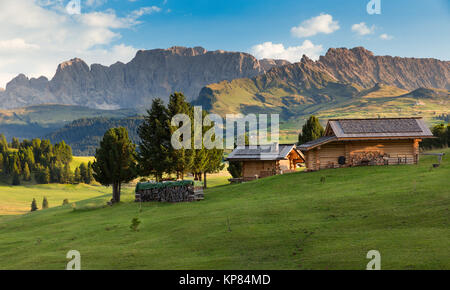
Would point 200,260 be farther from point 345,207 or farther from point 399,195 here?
point 399,195

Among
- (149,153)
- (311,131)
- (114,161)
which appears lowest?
(114,161)

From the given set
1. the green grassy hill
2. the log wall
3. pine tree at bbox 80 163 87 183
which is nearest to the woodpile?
the green grassy hill

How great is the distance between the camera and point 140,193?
47.5 m

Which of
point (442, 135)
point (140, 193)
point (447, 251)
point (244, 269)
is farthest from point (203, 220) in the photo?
point (442, 135)

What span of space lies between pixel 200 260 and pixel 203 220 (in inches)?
381

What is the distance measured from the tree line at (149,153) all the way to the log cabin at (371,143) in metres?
18.9

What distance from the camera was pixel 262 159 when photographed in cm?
5909

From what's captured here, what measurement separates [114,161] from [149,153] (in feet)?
17.5

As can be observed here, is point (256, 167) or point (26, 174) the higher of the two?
point (256, 167)

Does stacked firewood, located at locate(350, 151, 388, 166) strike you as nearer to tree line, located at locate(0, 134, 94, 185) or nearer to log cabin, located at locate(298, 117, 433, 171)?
log cabin, located at locate(298, 117, 433, 171)

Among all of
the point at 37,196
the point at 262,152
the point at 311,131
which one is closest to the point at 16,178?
the point at 37,196

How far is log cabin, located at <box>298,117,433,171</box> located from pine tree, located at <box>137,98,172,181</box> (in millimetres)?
20618

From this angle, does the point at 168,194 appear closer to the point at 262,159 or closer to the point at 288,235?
the point at 262,159

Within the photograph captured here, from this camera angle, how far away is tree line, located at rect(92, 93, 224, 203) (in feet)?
173
